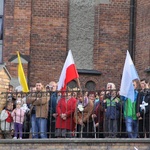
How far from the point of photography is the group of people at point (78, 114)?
2077 cm

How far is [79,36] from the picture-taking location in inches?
1089

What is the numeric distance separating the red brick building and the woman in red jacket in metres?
5.90

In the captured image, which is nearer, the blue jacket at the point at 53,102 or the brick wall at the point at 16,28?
the blue jacket at the point at 53,102

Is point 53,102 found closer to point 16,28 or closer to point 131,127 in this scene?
point 131,127

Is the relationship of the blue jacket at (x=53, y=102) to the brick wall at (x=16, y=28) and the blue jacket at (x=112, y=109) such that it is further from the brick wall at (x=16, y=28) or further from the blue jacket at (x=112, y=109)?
the brick wall at (x=16, y=28)

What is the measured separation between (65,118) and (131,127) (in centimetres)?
153

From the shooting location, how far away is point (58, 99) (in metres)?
21.3

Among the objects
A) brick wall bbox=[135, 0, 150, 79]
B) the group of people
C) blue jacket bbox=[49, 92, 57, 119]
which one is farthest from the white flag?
brick wall bbox=[135, 0, 150, 79]

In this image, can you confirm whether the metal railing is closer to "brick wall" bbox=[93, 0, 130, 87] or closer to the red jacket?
the red jacket

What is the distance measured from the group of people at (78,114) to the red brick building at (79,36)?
17.5 feet

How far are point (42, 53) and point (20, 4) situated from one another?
1.56 meters

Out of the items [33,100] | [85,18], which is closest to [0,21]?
[85,18]

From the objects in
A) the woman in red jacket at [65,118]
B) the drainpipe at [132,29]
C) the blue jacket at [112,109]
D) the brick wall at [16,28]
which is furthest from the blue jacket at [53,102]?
the drainpipe at [132,29]

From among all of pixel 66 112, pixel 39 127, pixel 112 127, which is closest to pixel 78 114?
pixel 66 112
